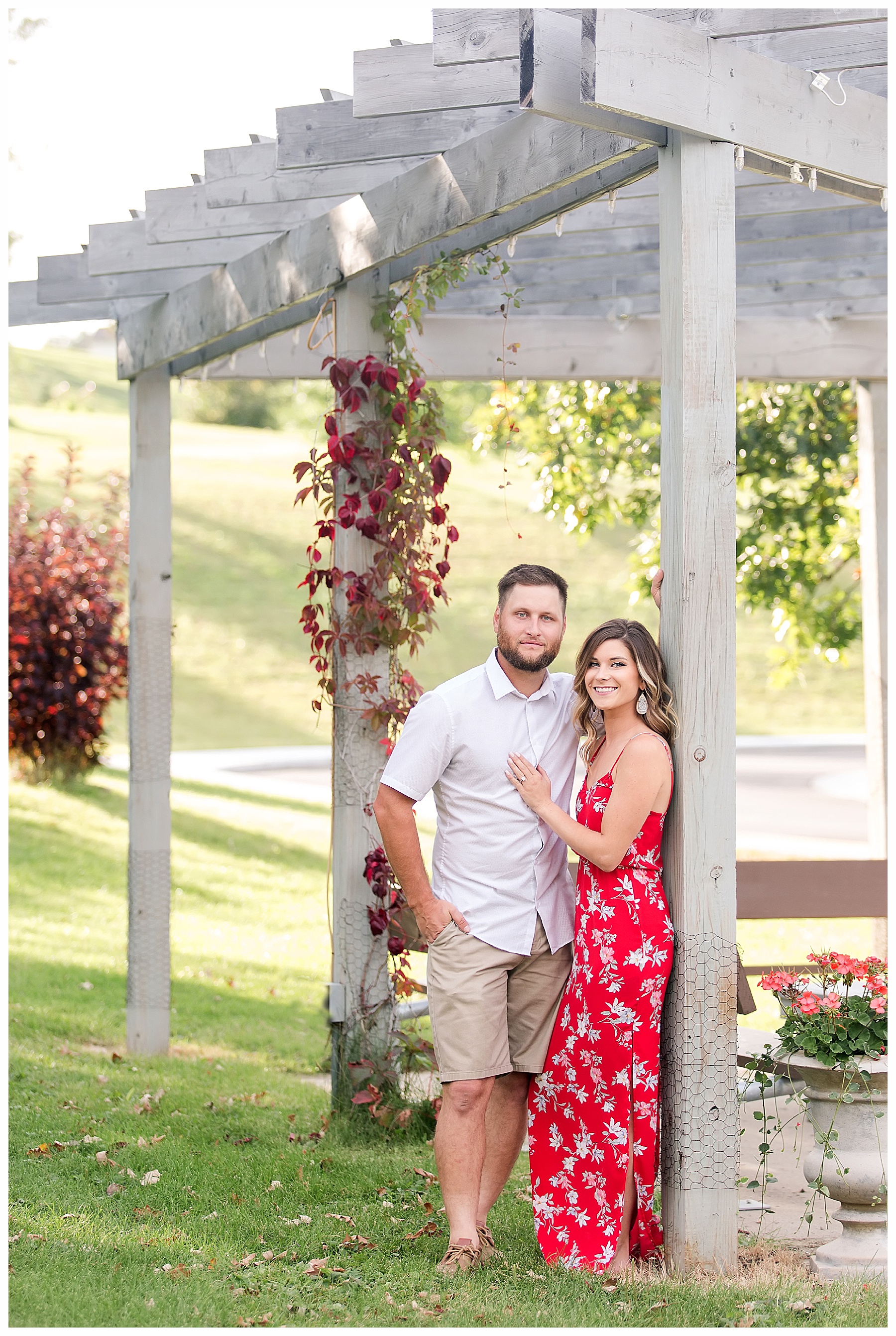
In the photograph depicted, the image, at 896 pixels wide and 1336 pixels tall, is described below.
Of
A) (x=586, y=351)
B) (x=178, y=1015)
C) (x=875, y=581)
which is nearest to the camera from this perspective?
(x=586, y=351)

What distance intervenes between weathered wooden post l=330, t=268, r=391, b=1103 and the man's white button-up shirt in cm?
115

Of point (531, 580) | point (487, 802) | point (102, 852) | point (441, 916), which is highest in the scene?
point (531, 580)

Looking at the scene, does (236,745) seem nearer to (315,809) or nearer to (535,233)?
(315,809)

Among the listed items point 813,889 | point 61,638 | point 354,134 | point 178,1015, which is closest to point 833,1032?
point 813,889

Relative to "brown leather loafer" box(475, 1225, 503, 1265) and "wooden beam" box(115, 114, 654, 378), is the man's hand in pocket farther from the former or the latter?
"wooden beam" box(115, 114, 654, 378)

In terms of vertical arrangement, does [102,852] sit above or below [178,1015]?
above

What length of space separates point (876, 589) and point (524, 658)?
421cm

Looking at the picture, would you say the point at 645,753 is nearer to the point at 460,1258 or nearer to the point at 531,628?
the point at 531,628

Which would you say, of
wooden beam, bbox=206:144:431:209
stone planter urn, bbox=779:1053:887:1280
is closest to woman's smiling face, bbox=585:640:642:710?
stone planter urn, bbox=779:1053:887:1280

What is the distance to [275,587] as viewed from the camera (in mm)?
28734

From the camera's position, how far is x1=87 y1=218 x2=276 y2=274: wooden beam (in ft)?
17.6

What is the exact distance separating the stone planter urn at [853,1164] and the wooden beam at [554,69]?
8.07 ft

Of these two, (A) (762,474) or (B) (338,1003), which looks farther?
(A) (762,474)

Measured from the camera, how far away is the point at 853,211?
5438 millimetres
